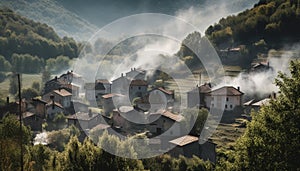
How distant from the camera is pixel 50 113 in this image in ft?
141

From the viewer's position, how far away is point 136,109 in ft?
125

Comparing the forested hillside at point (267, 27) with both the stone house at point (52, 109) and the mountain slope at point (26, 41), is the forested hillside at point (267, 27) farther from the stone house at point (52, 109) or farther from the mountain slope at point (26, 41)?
the mountain slope at point (26, 41)

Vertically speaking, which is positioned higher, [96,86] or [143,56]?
[143,56]

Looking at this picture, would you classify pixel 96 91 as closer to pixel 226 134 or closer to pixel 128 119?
pixel 128 119

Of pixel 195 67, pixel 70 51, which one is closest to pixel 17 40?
pixel 70 51

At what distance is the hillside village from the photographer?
30.4 meters

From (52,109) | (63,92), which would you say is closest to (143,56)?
(63,92)

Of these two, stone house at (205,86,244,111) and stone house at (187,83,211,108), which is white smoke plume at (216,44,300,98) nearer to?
stone house at (205,86,244,111)

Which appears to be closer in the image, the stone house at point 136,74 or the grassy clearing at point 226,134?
the grassy clearing at point 226,134

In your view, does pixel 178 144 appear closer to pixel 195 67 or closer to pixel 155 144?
pixel 155 144

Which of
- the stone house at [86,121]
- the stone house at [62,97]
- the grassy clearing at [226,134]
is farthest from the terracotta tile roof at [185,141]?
the stone house at [62,97]

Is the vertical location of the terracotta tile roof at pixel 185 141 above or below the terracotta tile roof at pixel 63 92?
below

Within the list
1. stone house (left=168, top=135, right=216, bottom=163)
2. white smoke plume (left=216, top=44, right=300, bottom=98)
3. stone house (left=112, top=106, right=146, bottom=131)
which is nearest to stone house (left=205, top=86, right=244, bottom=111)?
white smoke plume (left=216, top=44, right=300, bottom=98)

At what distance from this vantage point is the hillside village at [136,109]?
30.4 meters
